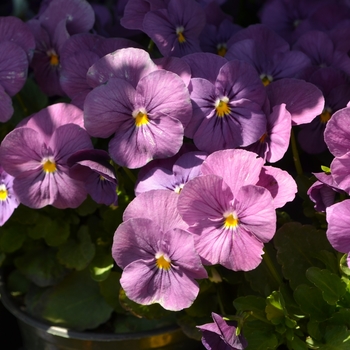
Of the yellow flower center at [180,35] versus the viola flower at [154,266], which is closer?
the viola flower at [154,266]

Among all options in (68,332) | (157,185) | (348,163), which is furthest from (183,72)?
(68,332)

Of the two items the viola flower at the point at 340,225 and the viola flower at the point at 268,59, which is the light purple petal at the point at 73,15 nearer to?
the viola flower at the point at 268,59

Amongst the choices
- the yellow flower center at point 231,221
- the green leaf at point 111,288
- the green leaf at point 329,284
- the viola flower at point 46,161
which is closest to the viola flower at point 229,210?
the yellow flower center at point 231,221

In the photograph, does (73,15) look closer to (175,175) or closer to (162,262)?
(175,175)

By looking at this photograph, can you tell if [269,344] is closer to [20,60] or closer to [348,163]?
[348,163]

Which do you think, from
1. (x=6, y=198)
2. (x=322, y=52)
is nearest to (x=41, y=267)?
(x=6, y=198)

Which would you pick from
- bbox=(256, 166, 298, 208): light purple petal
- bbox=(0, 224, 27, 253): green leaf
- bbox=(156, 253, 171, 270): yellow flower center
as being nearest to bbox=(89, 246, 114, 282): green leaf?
bbox=(0, 224, 27, 253): green leaf
